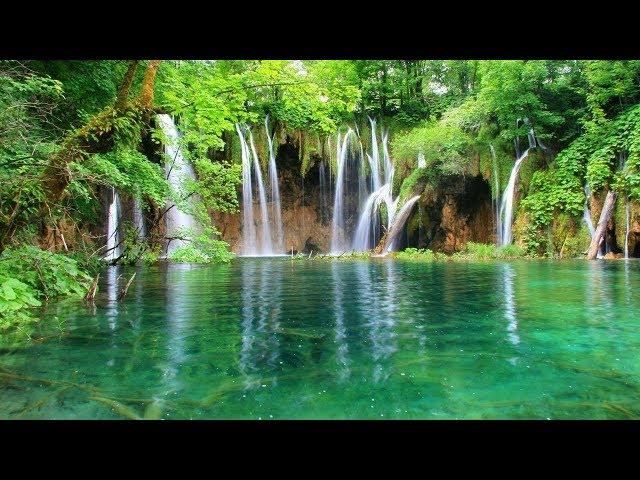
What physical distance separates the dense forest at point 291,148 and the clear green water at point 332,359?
2.13 meters

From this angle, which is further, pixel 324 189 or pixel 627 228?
pixel 324 189

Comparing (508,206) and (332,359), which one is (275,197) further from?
(332,359)

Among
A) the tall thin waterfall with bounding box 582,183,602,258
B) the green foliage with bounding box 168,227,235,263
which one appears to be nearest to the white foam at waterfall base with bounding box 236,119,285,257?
the green foliage with bounding box 168,227,235,263

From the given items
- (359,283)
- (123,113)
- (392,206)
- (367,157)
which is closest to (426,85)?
(367,157)

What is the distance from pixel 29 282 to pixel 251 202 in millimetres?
20763

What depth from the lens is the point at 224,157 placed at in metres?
28.5

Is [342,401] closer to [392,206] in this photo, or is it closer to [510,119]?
[392,206]

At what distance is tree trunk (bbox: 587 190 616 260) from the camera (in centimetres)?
2072

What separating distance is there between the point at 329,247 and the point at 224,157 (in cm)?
872

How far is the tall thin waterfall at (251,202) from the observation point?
92.3ft

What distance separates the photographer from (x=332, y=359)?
15.7ft

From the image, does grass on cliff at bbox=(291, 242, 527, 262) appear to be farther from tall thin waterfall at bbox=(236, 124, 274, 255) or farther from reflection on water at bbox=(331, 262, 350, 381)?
reflection on water at bbox=(331, 262, 350, 381)

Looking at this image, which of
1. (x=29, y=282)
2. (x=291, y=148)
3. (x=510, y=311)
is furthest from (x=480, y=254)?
(x=29, y=282)
